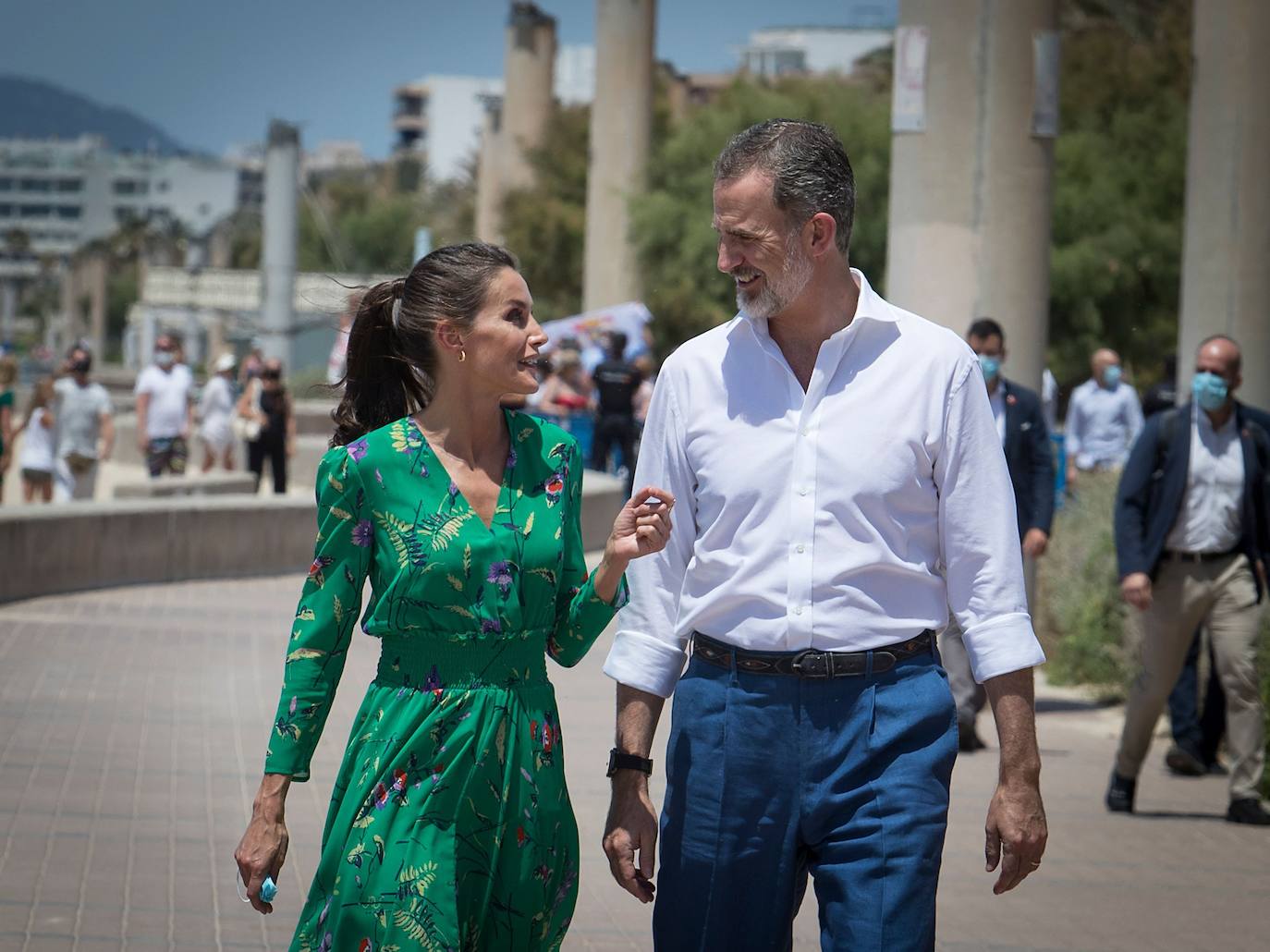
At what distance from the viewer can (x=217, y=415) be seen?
23625 mm

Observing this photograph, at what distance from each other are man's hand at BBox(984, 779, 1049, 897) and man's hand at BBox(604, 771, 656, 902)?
645 mm

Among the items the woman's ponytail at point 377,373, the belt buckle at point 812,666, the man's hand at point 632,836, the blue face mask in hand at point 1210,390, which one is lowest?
the man's hand at point 632,836

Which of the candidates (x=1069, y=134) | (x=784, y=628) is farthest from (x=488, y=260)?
(x=1069, y=134)

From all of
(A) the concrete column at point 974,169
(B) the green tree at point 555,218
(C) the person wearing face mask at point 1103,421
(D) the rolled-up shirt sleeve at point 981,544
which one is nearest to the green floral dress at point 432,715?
(D) the rolled-up shirt sleeve at point 981,544

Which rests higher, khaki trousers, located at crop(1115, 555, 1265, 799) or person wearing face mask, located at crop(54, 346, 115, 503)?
person wearing face mask, located at crop(54, 346, 115, 503)

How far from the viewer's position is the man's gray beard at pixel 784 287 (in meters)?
3.81

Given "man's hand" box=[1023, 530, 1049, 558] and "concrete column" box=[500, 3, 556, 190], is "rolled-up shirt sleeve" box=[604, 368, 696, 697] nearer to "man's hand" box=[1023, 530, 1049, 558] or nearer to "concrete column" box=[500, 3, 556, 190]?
"man's hand" box=[1023, 530, 1049, 558]

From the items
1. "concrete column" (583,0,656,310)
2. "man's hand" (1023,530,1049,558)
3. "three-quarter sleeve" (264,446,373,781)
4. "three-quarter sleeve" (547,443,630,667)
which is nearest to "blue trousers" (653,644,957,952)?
"three-quarter sleeve" (547,443,630,667)

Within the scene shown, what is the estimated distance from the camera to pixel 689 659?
391 centimetres

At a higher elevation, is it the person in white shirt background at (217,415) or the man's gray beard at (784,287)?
the man's gray beard at (784,287)

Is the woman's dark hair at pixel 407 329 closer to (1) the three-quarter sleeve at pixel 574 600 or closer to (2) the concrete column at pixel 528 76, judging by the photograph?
(1) the three-quarter sleeve at pixel 574 600

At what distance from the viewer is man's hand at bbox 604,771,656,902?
3773mm

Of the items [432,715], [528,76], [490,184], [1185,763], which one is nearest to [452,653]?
[432,715]

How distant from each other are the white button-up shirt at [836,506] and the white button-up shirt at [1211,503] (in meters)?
5.15
